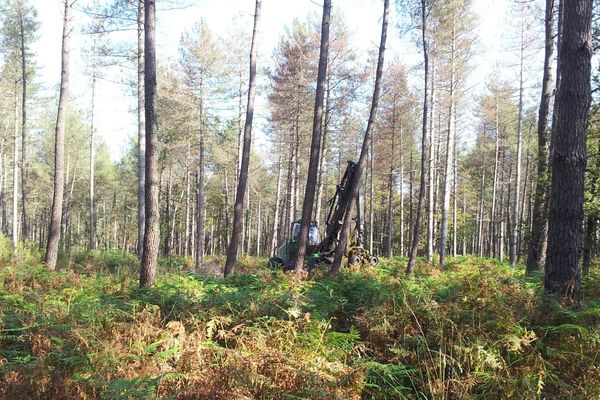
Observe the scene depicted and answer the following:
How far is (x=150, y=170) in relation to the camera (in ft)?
25.7

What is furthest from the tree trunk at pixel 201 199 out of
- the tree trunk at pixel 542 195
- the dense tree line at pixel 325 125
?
the tree trunk at pixel 542 195

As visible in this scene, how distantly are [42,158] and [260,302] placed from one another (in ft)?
117

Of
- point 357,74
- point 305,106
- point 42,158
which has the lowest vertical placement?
point 42,158

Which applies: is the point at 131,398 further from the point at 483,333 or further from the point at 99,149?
the point at 99,149

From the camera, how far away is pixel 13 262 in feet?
39.5

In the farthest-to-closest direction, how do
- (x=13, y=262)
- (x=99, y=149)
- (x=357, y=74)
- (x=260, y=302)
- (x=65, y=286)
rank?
1. (x=99, y=149)
2. (x=357, y=74)
3. (x=13, y=262)
4. (x=65, y=286)
5. (x=260, y=302)

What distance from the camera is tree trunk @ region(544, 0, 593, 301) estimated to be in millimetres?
5051

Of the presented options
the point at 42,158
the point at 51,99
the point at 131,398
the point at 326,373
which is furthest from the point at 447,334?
the point at 42,158

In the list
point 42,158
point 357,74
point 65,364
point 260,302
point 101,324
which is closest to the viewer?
point 65,364

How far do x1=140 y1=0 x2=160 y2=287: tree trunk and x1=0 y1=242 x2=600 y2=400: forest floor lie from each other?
6.91ft

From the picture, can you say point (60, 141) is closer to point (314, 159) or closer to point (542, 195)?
point (314, 159)

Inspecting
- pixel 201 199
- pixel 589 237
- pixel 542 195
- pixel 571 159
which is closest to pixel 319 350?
pixel 571 159

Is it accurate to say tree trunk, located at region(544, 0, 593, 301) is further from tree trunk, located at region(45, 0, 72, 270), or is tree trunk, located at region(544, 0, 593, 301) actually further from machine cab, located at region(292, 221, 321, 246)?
tree trunk, located at region(45, 0, 72, 270)

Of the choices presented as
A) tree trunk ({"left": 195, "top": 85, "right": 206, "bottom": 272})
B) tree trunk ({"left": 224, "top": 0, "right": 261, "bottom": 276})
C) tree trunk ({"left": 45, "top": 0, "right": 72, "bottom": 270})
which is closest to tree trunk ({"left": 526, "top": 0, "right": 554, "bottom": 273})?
tree trunk ({"left": 224, "top": 0, "right": 261, "bottom": 276})
